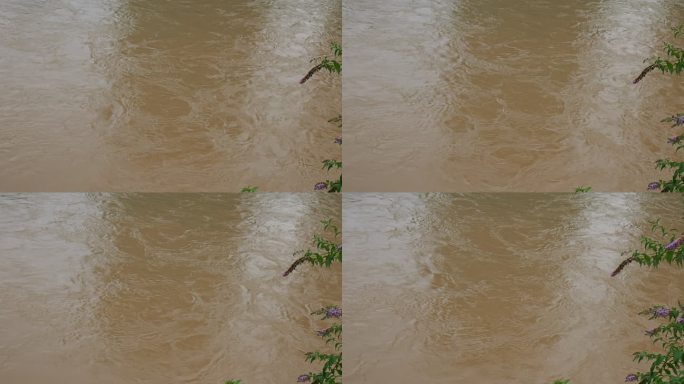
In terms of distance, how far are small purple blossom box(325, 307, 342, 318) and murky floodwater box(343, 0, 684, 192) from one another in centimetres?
29

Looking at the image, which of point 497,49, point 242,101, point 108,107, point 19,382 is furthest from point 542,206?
point 19,382

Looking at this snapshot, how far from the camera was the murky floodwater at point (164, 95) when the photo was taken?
1.73 meters

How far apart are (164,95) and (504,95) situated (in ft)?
2.68

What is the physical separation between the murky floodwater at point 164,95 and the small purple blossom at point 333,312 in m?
0.29

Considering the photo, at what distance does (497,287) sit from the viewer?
172 centimetres

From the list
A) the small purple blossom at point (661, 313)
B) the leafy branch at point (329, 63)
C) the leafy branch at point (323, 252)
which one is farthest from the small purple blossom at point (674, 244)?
the leafy branch at point (329, 63)

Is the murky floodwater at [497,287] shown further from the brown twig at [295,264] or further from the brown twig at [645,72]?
the brown twig at [645,72]

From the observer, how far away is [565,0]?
6.41 ft

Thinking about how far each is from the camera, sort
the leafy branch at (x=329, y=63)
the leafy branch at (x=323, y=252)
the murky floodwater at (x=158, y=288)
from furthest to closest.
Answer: the leafy branch at (x=329, y=63) < the leafy branch at (x=323, y=252) < the murky floodwater at (x=158, y=288)

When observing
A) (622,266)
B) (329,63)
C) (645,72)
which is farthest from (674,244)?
(329,63)

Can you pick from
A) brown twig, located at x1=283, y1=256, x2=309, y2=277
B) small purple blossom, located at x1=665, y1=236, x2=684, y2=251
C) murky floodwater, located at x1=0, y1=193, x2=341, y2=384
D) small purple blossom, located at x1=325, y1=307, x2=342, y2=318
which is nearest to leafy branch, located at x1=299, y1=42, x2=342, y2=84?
murky floodwater, located at x1=0, y1=193, x2=341, y2=384

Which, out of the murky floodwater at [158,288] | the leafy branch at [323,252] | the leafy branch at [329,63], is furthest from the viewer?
the leafy branch at [329,63]

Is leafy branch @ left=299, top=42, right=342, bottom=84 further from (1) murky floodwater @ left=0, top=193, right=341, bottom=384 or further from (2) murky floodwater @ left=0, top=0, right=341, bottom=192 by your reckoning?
(1) murky floodwater @ left=0, top=193, right=341, bottom=384

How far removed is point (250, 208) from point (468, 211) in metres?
→ 0.51
